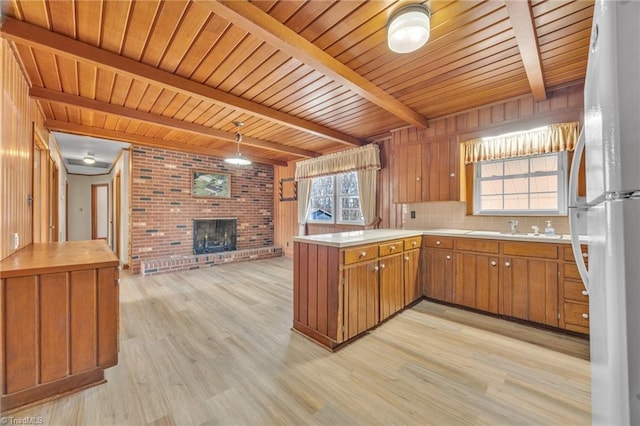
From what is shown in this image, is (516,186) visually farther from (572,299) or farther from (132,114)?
(132,114)

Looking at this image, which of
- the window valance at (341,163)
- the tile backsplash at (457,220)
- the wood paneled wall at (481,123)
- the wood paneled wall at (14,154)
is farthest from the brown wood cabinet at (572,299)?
the wood paneled wall at (14,154)

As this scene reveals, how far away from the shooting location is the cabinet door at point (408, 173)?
3807 mm

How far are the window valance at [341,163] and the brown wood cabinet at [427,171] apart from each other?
1.67 ft

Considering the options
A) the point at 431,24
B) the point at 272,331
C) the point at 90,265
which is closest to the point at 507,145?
the point at 431,24

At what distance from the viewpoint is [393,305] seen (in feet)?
9.27

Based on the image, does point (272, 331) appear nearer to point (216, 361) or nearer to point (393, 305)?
point (216, 361)

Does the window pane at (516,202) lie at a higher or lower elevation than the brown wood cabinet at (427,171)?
lower

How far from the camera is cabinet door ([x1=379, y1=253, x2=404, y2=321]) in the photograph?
8.73ft

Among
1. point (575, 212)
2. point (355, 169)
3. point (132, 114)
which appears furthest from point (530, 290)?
point (132, 114)

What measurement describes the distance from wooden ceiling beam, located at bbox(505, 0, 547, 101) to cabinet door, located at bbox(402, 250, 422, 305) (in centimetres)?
209

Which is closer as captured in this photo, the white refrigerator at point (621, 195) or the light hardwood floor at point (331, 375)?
the white refrigerator at point (621, 195)

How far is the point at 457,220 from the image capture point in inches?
142

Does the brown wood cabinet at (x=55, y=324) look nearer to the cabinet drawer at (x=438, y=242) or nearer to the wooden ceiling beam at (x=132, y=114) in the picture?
the wooden ceiling beam at (x=132, y=114)

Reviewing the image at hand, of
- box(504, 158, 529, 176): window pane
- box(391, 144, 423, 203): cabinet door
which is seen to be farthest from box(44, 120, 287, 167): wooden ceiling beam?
box(504, 158, 529, 176): window pane
